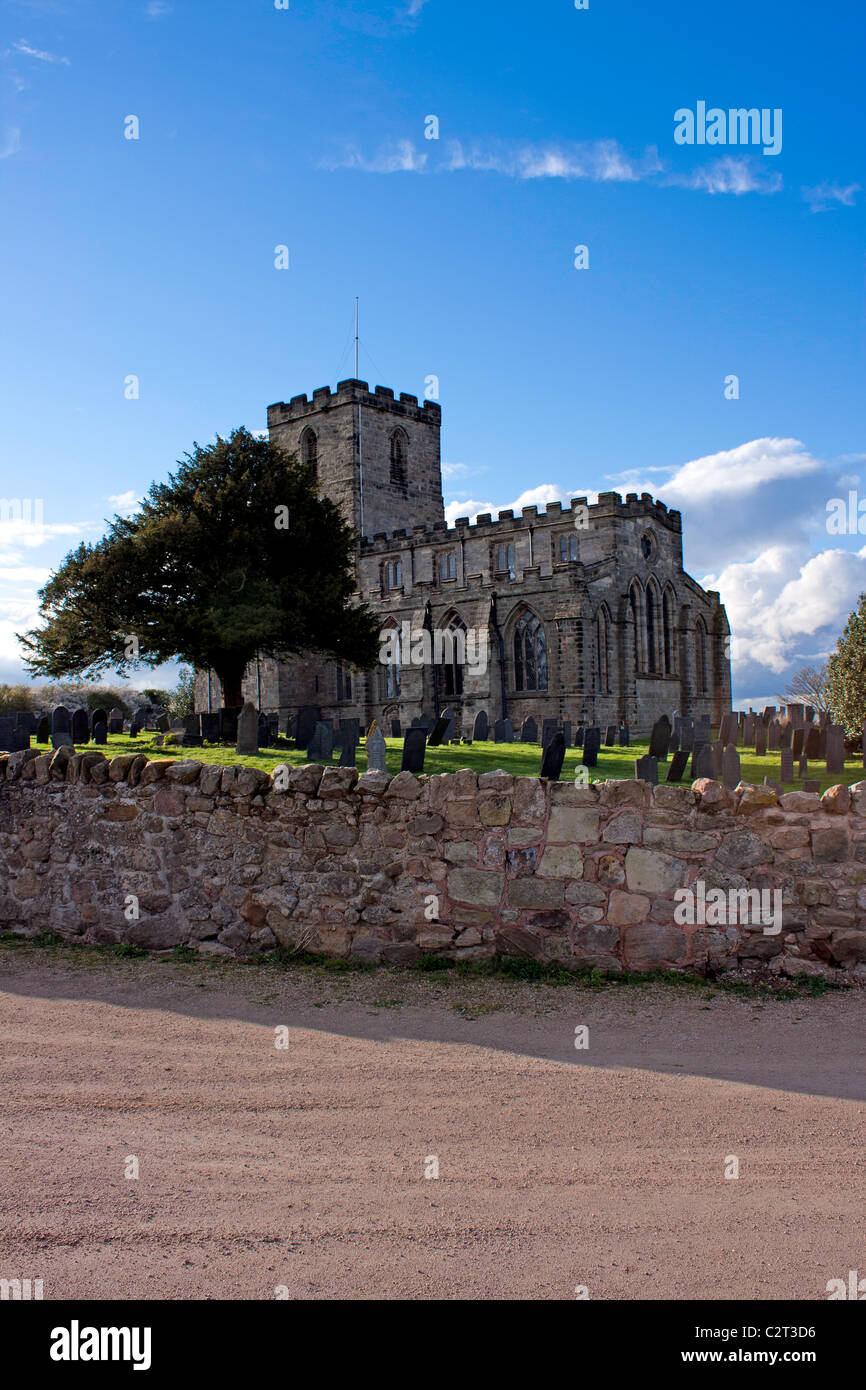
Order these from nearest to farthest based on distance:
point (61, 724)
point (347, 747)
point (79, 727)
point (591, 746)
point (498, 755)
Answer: point (347, 747)
point (591, 746)
point (61, 724)
point (79, 727)
point (498, 755)

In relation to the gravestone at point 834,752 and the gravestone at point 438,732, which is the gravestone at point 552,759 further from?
the gravestone at point 438,732

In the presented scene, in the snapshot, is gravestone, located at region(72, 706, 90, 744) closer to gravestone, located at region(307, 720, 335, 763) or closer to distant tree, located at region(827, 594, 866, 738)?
gravestone, located at region(307, 720, 335, 763)

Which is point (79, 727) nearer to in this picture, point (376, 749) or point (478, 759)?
point (478, 759)

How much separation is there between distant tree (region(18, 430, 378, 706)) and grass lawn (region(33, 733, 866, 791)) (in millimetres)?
3105

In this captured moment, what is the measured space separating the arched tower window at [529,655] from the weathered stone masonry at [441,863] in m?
31.5

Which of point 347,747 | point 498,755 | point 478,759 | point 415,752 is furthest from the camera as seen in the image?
point 498,755

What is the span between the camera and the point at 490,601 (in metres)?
39.1

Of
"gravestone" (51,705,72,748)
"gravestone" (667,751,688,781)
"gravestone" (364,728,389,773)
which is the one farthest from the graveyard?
"gravestone" (364,728,389,773)

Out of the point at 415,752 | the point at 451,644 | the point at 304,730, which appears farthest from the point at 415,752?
the point at 451,644

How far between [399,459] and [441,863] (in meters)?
45.9

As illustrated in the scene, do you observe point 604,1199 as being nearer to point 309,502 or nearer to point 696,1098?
point 696,1098

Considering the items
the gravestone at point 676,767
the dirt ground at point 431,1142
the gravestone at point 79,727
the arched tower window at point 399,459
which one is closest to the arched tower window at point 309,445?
the arched tower window at point 399,459
